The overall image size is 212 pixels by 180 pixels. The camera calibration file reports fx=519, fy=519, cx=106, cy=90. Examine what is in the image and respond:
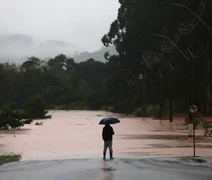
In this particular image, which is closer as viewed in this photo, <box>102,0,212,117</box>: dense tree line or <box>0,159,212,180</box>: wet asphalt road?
<box>0,159,212,180</box>: wet asphalt road

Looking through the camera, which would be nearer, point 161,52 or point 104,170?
point 104,170

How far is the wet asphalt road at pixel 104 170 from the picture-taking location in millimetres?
14867

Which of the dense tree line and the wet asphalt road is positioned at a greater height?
the dense tree line

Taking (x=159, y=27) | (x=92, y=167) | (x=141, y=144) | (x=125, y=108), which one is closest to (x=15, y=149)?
(x=141, y=144)

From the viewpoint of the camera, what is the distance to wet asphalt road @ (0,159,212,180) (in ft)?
48.8

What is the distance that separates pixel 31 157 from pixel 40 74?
142822 mm

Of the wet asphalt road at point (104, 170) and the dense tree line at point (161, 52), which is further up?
the dense tree line at point (161, 52)

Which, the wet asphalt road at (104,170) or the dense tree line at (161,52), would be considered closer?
the wet asphalt road at (104,170)

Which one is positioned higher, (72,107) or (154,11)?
(154,11)

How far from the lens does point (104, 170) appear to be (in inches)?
648

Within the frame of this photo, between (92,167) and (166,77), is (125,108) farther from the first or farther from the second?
(92,167)

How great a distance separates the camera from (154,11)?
91312 millimetres

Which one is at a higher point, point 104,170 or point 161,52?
point 161,52

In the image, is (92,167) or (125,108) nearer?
(92,167)
